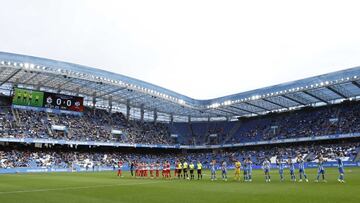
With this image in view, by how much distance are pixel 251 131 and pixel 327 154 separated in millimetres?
24371

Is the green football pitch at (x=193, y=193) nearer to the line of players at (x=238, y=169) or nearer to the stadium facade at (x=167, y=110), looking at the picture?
the line of players at (x=238, y=169)

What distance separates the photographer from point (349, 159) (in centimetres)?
5566

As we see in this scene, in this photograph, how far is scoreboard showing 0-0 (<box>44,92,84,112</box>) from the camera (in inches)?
2569

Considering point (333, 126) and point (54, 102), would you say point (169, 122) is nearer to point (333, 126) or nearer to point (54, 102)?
point (54, 102)

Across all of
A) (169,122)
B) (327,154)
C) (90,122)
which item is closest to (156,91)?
(90,122)

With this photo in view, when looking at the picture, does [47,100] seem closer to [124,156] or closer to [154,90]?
[154,90]

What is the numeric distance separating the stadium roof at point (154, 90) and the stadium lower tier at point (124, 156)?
9554 millimetres

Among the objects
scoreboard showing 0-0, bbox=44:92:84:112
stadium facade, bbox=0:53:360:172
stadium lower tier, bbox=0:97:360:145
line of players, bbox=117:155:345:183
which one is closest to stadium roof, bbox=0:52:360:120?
stadium facade, bbox=0:53:360:172

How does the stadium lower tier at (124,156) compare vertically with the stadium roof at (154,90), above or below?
below

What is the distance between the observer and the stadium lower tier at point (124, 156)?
55.9 meters

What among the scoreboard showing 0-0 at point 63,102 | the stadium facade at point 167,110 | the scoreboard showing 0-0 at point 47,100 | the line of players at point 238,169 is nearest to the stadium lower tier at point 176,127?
the stadium facade at point 167,110

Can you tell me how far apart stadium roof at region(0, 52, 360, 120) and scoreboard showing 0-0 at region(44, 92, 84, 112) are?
143cm

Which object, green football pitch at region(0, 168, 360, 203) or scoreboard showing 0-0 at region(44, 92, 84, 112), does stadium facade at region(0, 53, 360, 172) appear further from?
green football pitch at region(0, 168, 360, 203)

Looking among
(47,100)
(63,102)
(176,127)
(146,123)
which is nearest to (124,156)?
(146,123)
